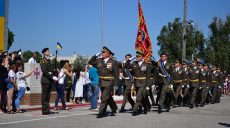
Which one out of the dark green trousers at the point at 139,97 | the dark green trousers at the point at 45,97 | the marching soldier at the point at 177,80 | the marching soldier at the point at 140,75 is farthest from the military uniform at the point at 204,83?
the dark green trousers at the point at 45,97

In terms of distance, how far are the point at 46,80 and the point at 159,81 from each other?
4276 mm

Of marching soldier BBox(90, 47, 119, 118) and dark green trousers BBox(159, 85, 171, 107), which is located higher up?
marching soldier BBox(90, 47, 119, 118)

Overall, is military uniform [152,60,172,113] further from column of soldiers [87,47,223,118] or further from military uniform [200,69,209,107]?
military uniform [200,69,209,107]

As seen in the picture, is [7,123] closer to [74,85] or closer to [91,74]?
[91,74]

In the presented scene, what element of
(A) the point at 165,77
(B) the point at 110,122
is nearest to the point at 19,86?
(B) the point at 110,122

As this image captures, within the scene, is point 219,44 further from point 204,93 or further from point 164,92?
point 164,92

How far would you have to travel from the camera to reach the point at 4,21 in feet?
62.8

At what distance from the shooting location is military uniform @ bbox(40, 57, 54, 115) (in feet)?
44.4

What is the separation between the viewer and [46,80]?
13.6 meters

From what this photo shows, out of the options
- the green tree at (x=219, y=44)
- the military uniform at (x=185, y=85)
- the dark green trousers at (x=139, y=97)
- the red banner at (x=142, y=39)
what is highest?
the green tree at (x=219, y=44)

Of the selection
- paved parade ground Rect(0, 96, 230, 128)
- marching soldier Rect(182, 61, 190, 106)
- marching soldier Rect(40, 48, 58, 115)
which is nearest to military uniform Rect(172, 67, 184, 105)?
marching soldier Rect(182, 61, 190, 106)

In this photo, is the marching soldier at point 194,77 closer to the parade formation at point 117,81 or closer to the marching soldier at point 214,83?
the parade formation at point 117,81

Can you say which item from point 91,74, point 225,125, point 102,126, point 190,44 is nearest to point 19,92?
point 91,74

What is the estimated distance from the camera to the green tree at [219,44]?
164 feet
